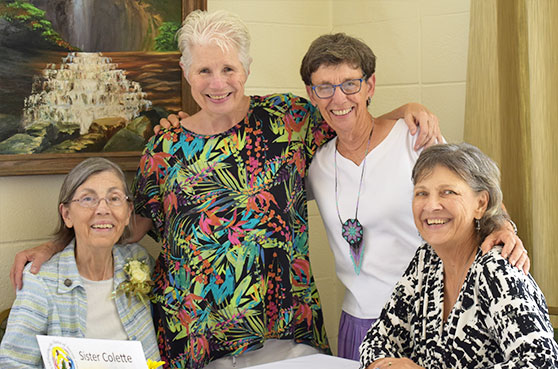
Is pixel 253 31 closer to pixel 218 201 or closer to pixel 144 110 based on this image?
pixel 144 110

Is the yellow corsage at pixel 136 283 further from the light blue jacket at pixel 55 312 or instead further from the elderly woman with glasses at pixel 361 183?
the elderly woman with glasses at pixel 361 183

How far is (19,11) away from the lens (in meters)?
2.63

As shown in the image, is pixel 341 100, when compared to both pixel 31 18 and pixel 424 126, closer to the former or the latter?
pixel 424 126

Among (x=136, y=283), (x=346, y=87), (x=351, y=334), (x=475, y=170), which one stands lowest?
(x=351, y=334)

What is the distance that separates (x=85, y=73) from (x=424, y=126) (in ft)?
4.53

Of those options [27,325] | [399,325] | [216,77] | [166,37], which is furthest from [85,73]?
[399,325]

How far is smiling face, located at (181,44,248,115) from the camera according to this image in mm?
2402

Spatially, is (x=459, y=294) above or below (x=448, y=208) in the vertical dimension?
below

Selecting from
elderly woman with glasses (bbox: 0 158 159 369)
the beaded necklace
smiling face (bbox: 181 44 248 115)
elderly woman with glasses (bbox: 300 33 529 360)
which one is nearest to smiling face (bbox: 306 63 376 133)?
elderly woman with glasses (bbox: 300 33 529 360)

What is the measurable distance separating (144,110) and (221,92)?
26.3 inches

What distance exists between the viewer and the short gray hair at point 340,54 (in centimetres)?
235

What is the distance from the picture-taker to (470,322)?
1777 mm

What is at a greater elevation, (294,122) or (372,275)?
(294,122)

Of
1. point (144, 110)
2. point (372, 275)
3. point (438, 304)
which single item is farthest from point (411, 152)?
point (144, 110)
